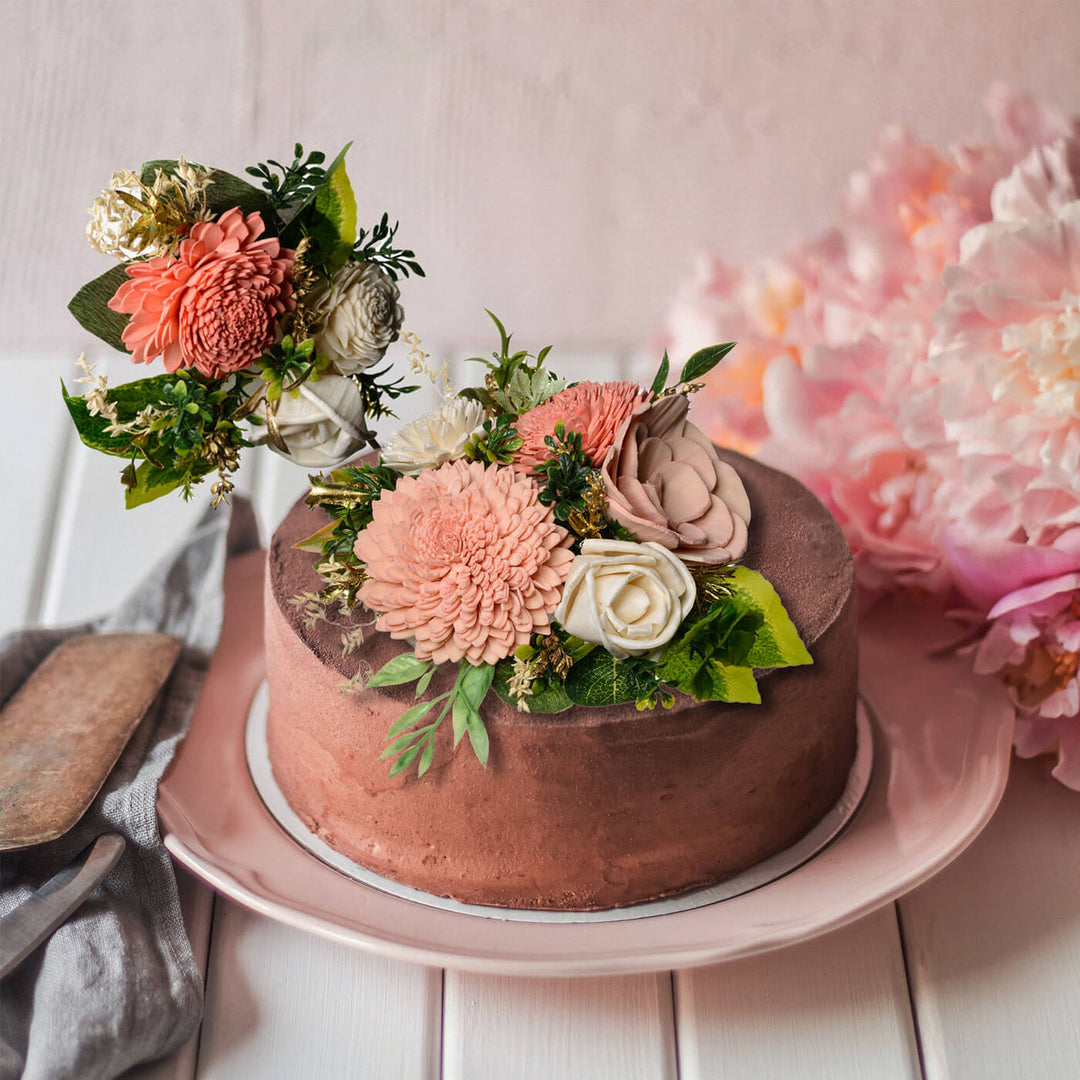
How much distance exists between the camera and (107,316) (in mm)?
802

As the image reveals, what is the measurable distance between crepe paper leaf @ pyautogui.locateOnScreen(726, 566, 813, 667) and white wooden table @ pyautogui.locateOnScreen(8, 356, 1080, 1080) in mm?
230

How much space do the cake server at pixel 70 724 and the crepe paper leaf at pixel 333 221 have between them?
39 centimetres

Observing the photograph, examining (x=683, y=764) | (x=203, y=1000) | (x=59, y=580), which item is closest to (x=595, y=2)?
(x=59, y=580)

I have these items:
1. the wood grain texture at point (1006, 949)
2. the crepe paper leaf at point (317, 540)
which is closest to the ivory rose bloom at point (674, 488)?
the crepe paper leaf at point (317, 540)

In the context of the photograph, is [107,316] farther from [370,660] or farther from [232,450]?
[370,660]

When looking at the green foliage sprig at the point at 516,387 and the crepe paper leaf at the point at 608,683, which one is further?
the green foliage sprig at the point at 516,387

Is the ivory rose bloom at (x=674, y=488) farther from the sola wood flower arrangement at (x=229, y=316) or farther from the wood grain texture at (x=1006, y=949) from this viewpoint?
the wood grain texture at (x=1006, y=949)

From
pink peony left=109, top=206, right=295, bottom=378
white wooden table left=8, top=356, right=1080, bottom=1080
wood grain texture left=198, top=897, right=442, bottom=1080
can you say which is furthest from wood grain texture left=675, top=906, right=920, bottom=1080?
pink peony left=109, top=206, right=295, bottom=378

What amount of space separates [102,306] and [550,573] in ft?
1.10

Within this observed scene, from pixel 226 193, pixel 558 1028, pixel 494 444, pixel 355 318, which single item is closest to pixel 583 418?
pixel 494 444

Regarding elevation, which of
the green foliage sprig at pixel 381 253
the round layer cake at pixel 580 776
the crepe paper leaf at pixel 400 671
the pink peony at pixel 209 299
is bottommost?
the round layer cake at pixel 580 776

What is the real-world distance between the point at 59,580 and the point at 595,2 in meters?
1.15

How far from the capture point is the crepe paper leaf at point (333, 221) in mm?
820

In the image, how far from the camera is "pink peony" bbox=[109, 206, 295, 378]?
0.76 meters
